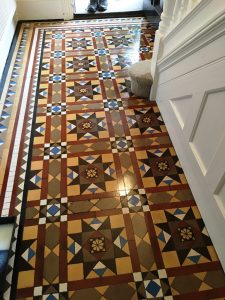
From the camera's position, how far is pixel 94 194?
1840 mm

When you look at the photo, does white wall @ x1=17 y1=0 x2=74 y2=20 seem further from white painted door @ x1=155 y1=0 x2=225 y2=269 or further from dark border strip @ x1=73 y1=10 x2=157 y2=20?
white painted door @ x1=155 y1=0 x2=225 y2=269

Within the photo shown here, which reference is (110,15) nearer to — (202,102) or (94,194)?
(202,102)

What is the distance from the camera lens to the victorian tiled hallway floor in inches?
58.1

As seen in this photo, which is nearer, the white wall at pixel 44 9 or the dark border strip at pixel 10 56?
the dark border strip at pixel 10 56

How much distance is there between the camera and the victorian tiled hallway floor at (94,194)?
58.1 inches

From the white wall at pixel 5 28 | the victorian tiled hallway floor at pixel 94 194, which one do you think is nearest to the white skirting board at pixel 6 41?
the white wall at pixel 5 28

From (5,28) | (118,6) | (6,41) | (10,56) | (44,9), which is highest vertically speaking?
(118,6)

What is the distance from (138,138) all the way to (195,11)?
104cm

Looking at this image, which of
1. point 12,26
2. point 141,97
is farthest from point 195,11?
point 12,26

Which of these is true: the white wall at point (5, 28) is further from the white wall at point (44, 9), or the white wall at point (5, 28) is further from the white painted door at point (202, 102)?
the white painted door at point (202, 102)

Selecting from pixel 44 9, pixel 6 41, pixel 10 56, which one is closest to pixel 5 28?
pixel 6 41

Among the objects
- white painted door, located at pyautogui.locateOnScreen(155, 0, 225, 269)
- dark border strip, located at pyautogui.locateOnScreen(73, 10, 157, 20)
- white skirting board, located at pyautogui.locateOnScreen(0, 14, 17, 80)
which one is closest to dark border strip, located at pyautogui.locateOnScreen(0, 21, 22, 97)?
white skirting board, located at pyautogui.locateOnScreen(0, 14, 17, 80)

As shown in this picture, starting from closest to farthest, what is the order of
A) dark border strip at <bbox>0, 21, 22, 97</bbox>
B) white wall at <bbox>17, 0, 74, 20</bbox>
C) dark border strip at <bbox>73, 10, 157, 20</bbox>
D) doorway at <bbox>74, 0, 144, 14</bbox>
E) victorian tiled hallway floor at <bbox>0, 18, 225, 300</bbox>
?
victorian tiled hallway floor at <bbox>0, 18, 225, 300</bbox>, dark border strip at <bbox>0, 21, 22, 97</bbox>, white wall at <bbox>17, 0, 74, 20</bbox>, dark border strip at <bbox>73, 10, 157, 20</bbox>, doorway at <bbox>74, 0, 144, 14</bbox>

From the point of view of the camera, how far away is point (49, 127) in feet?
7.50
